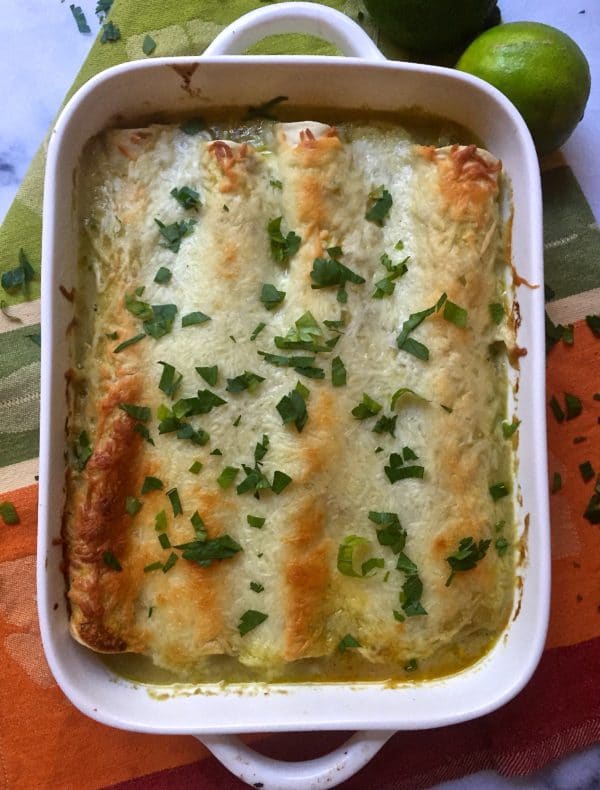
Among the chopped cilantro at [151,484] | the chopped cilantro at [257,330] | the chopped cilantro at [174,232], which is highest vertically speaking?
the chopped cilantro at [174,232]

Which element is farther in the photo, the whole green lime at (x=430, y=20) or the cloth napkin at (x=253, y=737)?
the cloth napkin at (x=253, y=737)

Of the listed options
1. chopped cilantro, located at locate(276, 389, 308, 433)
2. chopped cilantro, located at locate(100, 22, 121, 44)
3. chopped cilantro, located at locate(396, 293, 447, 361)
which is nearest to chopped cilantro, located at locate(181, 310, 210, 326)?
chopped cilantro, located at locate(276, 389, 308, 433)

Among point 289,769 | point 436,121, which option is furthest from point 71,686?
point 436,121

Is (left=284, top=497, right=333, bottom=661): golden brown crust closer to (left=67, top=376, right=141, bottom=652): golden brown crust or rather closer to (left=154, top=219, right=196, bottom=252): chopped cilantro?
(left=67, top=376, right=141, bottom=652): golden brown crust

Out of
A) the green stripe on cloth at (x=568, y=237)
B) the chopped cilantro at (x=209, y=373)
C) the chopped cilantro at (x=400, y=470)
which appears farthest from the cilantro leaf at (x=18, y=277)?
the green stripe on cloth at (x=568, y=237)

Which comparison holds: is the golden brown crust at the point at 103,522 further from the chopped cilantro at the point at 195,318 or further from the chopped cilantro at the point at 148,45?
the chopped cilantro at the point at 148,45

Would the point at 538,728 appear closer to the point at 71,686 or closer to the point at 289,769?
the point at 289,769

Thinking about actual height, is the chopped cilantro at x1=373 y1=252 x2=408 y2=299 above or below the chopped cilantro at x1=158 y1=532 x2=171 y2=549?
above
